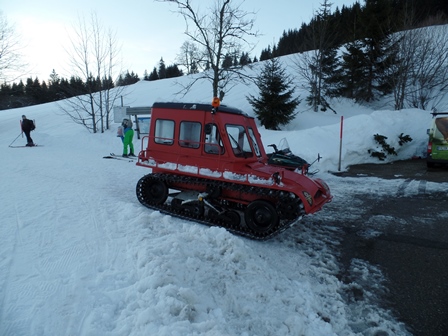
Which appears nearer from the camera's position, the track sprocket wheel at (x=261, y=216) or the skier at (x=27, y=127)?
the track sprocket wheel at (x=261, y=216)

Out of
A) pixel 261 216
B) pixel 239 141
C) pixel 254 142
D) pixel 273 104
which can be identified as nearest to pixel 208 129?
pixel 239 141

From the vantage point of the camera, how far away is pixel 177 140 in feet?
21.3

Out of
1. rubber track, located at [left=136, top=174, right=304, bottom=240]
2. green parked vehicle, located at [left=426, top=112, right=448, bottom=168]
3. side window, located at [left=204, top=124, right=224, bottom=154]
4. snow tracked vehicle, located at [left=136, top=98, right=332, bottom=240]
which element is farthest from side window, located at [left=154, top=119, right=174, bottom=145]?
green parked vehicle, located at [left=426, top=112, right=448, bottom=168]

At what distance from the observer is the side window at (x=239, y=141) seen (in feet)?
20.4

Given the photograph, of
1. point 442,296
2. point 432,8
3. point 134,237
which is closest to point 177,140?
point 134,237

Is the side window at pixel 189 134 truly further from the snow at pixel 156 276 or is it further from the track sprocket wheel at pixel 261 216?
the track sprocket wheel at pixel 261 216

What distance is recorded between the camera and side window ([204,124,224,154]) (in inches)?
236

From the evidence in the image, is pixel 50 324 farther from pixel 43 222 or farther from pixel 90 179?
pixel 90 179

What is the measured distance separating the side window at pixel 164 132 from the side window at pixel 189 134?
253 millimetres

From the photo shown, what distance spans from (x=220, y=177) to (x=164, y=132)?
1.79 m

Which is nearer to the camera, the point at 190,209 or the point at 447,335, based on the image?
the point at 447,335

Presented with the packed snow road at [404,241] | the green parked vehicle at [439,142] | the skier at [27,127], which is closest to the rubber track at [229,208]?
the packed snow road at [404,241]

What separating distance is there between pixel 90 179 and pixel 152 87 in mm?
39796

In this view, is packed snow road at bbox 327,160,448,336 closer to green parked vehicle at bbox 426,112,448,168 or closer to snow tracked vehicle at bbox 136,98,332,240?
snow tracked vehicle at bbox 136,98,332,240
